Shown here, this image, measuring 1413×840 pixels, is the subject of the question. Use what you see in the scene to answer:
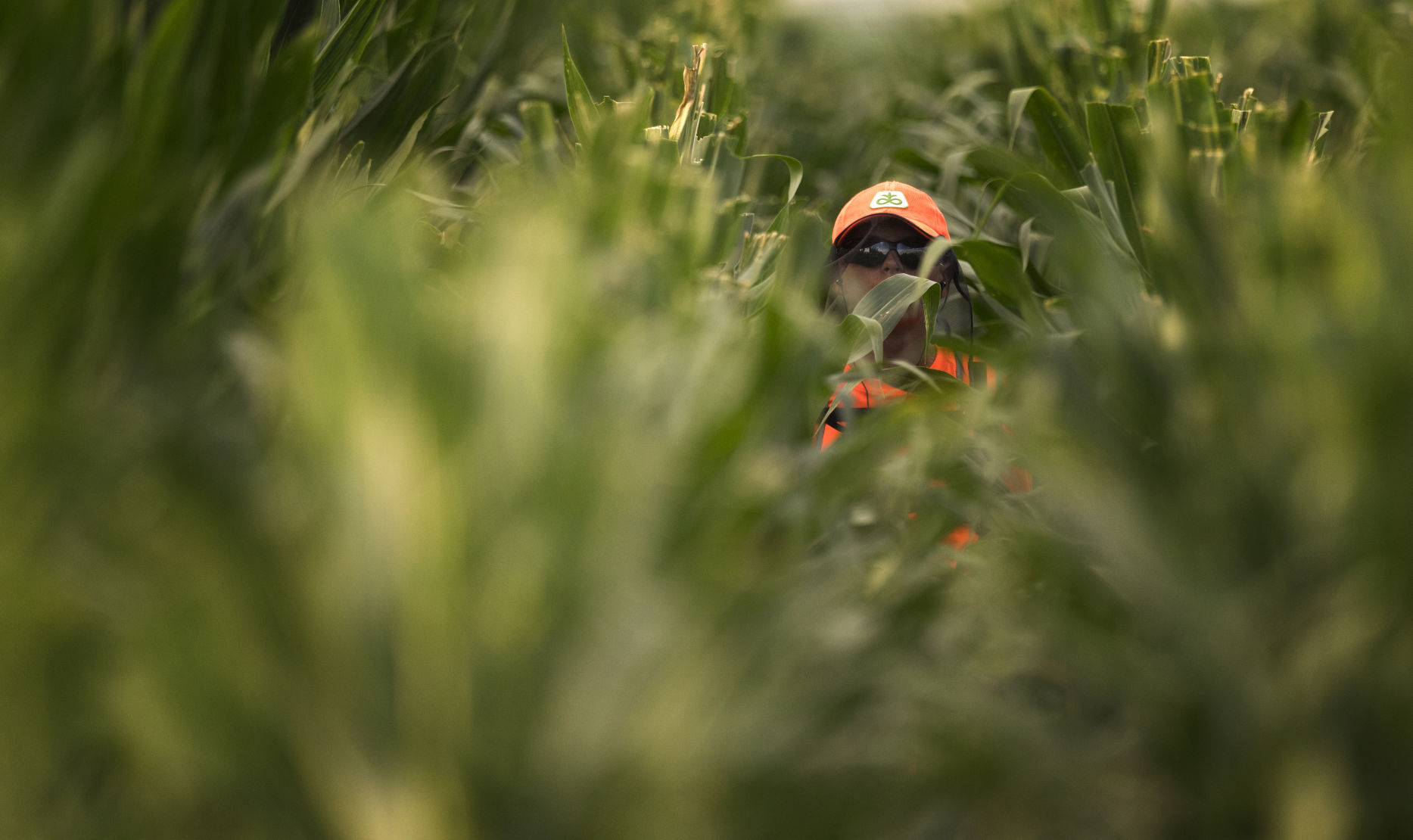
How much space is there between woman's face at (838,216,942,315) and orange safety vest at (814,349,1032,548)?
165 mm

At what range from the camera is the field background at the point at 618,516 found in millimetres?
343

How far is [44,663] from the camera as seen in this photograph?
0.38 meters

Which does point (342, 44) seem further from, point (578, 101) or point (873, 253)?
point (873, 253)

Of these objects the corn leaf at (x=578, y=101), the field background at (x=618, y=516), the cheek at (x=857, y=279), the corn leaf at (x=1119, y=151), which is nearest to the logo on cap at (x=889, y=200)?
the cheek at (x=857, y=279)

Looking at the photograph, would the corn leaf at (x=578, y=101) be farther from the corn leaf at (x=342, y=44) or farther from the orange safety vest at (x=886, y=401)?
the orange safety vest at (x=886, y=401)

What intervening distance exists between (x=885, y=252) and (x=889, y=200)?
0.09 metres

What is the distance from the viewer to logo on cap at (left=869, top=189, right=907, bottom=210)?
1.61 metres

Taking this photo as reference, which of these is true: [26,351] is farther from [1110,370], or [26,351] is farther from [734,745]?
[1110,370]

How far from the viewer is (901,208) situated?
1602mm

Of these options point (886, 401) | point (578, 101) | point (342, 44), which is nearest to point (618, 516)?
point (886, 401)

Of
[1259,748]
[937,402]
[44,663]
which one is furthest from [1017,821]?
[44,663]

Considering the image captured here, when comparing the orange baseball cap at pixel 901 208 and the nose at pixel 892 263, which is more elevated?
the orange baseball cap at pixel 901 208

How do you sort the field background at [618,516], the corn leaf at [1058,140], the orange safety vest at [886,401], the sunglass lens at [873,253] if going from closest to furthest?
the field background at [618,516], the orange safety vest at [886,401], the corn leaf at [1058,140], the sunglass lens at [873,253]

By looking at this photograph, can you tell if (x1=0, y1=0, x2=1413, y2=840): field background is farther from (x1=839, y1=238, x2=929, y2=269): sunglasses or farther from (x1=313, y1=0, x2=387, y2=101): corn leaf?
(x1=839, y1=238, x2=929, y2=269): sunglasses
